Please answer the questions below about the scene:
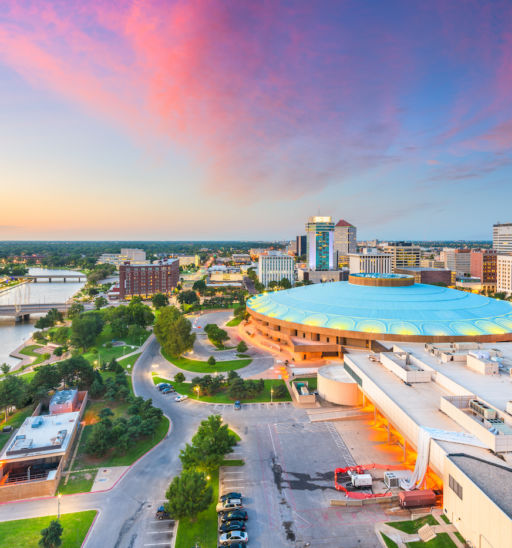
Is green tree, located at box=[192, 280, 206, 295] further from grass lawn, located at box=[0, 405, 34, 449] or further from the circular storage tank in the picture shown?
the circular storage tank

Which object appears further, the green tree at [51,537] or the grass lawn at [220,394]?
the grass lawn at [220,394]

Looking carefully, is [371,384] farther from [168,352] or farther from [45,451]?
[168,352]

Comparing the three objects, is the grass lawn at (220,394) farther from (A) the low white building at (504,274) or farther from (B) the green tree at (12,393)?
(A) the low white building at (504,274)

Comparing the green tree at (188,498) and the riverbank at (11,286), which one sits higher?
the riverbank at (11,286)

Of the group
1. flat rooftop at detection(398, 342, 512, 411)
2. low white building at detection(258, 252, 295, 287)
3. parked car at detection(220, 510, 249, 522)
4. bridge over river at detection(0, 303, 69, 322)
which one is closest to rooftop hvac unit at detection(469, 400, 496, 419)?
flat rooftop at detection(398, 342, 512, 411)

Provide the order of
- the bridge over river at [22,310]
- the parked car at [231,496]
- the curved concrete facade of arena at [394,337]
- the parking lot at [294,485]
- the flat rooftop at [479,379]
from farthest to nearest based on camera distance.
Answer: the bridge over river at [22,310] < the curved concrete facade of arena at [394,337] < the flat rooftop at [479,379] < the parked car at [231,496] < the parking lot at [294,485]

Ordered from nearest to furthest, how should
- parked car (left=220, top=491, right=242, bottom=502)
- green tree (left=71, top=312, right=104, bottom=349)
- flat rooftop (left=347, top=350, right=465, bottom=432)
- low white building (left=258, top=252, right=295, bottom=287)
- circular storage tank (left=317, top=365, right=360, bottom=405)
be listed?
parked car (left=220, top=491, right=242, bottom=502) < flat rooftop (left=347, top=350, right=465, bottom=432) < circular storage tank (left=317, top=365, right=360, bottom=405) < green tree (left=71, top=312, right=104, bottom=349) < low white building (left=258, top=252, right=295, bottom=287)

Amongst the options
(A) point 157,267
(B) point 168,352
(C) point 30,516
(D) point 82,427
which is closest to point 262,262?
(A) point 157,267

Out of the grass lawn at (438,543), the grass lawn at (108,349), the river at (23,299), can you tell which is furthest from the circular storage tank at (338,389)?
the river at (23,299)
